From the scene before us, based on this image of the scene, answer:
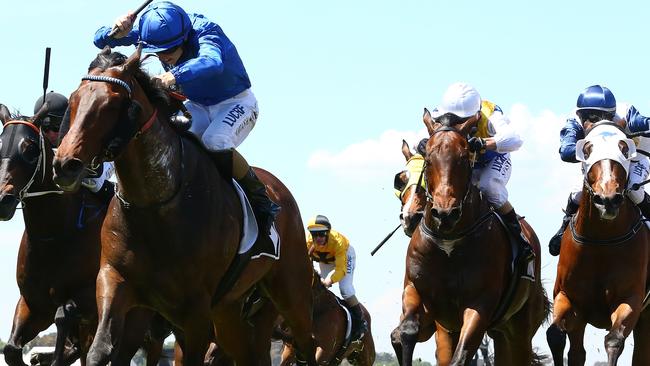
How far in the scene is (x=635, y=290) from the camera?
1230cm

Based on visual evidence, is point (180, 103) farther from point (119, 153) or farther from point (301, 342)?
point (301, 342)

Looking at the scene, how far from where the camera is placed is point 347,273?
20.0m

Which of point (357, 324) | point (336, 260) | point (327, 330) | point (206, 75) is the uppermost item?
point (206, 75)

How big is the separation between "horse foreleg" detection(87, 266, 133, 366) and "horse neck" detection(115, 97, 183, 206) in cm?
55

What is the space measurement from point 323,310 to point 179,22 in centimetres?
901

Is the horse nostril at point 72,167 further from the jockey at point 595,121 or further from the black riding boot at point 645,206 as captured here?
the black riding boot at point 645,206

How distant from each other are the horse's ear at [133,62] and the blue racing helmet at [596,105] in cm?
494

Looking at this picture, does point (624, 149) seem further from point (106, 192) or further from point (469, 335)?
point (106, 192)

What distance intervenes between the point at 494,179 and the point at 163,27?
3394 mm

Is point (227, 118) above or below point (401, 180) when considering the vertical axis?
above

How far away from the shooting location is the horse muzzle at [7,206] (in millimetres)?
11320

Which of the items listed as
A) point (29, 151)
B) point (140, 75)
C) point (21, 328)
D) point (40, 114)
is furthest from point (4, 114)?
point (140, 75)

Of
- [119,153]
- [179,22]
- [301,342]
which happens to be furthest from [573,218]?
[119,153]

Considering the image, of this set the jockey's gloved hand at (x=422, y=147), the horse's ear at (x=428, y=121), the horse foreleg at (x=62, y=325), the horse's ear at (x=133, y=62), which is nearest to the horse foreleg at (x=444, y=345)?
the jockey's gloved hand at (x=422, y=147)
